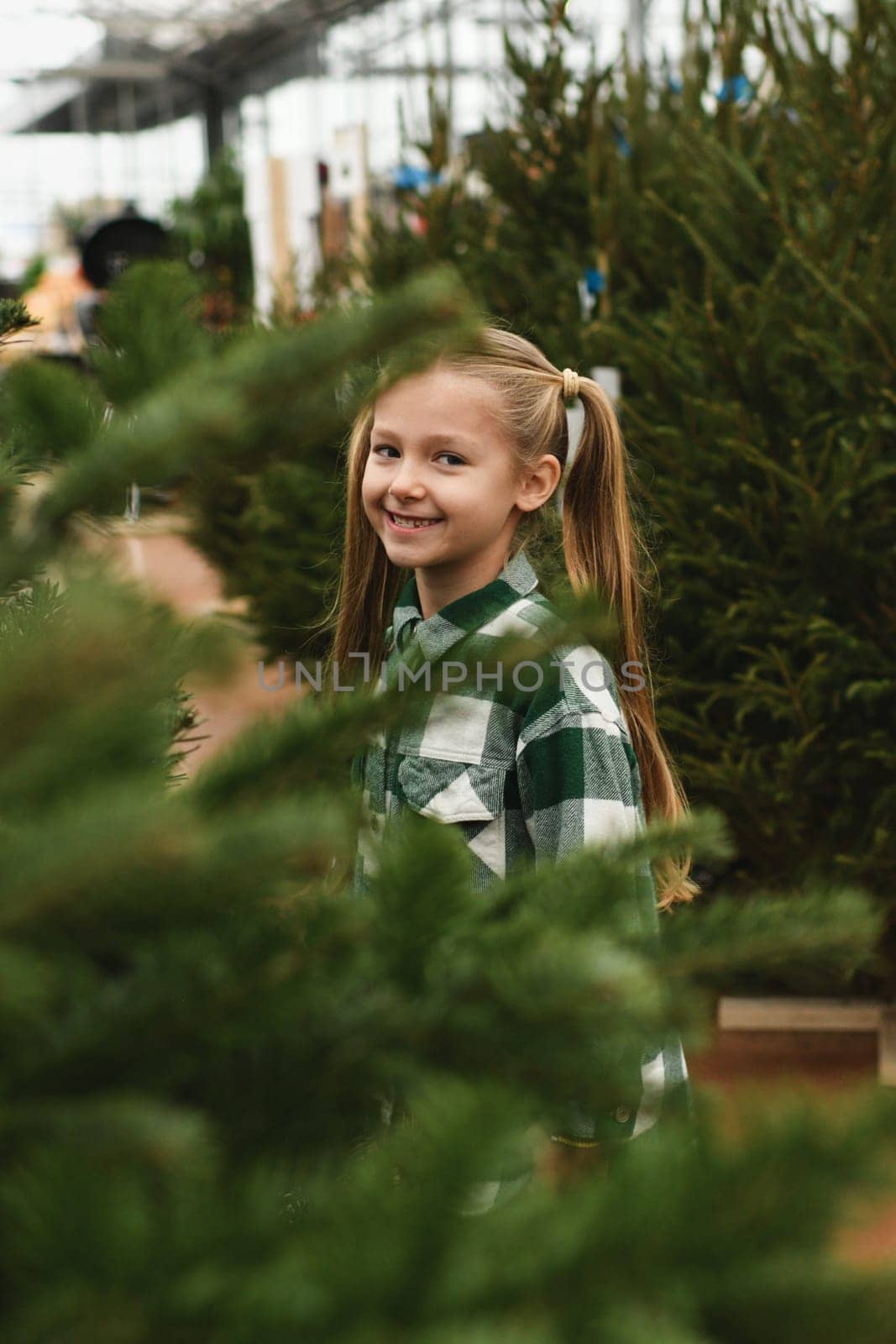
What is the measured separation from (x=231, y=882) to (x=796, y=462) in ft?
9.46

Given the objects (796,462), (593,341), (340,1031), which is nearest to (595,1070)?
(340,1031)

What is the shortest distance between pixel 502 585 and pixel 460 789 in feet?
0.91

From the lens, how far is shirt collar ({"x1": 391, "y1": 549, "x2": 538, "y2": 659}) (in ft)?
5.54

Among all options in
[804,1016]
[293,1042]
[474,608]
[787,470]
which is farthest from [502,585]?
[804,1016]

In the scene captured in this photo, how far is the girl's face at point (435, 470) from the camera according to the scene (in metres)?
1.69

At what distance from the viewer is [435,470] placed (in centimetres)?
170

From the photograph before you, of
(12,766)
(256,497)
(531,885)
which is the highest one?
(12,766)

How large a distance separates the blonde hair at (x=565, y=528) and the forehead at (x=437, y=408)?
3 centimetres

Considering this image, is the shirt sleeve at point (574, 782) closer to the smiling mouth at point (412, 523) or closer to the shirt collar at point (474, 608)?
the shirt collar at point (474, 608)

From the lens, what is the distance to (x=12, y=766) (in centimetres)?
37

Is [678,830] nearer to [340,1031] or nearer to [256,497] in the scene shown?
[340,1031]

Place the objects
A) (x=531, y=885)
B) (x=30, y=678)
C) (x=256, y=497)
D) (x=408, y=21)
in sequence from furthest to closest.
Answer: (x=408, y=21), (x=256, y=497), (x=531, y=885), (x=30, y=678)

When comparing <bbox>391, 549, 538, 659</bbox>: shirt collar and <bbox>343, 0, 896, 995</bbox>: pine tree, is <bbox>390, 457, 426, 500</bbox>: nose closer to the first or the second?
<bbox>391, 549, 538, 659</bbox>: shirt collar

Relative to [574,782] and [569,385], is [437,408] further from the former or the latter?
[574,782]
